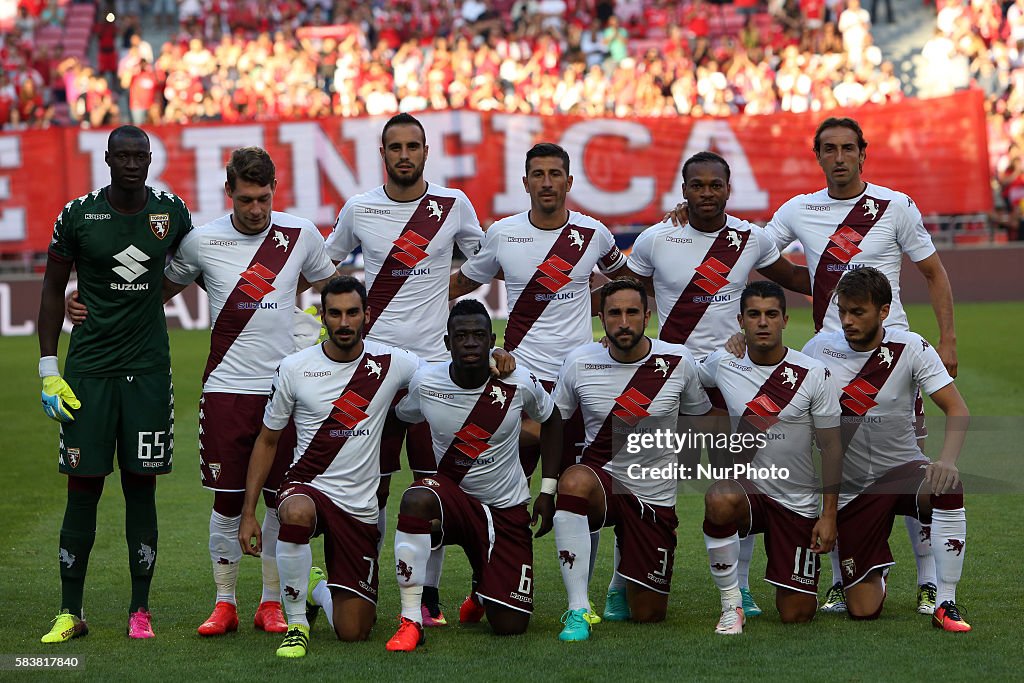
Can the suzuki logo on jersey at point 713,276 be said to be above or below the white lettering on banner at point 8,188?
below

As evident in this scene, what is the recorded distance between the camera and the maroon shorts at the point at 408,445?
21.9ft

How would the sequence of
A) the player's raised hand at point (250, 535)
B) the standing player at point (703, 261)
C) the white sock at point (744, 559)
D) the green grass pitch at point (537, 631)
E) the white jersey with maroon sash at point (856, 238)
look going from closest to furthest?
the green grass pitch at point (537, 631), the player's raised hand at point (250, 535), the white sock at point (744, 559), the standing player at point (703, 261), the white jersey with maroon sash at point (856, 238)

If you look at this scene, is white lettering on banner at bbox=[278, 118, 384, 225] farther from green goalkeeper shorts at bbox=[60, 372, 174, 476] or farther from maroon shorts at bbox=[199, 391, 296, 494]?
green goalkeeper shorts at bbox=[60, 372, 174, 476]

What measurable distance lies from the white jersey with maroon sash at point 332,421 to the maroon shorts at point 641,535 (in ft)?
3.53

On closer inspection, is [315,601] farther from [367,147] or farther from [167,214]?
[367,147]

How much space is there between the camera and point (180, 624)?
21.4 ft

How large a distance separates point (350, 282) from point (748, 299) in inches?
73.8

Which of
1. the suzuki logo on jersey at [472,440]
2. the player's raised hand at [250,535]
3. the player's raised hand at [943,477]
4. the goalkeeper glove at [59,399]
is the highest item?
the goalkeeper glove at [59,399]

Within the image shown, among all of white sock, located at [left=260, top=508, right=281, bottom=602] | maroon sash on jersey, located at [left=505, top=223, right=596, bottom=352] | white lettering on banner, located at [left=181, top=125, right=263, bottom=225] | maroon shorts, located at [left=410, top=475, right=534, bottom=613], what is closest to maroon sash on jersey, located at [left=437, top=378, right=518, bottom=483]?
maroon shorts, located at [left=410, top=475, right=534, bottom=613]

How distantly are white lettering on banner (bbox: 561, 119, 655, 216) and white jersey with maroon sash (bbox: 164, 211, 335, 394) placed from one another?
48.8 feet

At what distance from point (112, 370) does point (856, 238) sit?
12.5 feet

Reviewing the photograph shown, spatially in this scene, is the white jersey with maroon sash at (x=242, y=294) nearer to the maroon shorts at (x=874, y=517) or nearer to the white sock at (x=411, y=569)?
the white sock at (x=411, y=569)

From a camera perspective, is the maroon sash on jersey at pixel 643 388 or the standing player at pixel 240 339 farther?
the maroon sash on jersey at pixel 643 388

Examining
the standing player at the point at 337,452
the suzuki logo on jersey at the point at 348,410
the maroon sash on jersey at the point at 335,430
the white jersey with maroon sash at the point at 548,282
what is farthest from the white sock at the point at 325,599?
the white jersey with maroon sash at the point at 548,282
